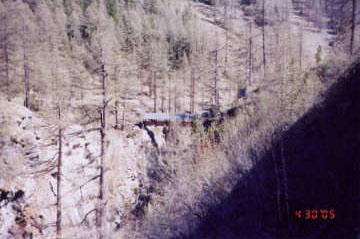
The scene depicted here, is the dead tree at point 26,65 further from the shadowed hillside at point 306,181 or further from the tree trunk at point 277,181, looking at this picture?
the tree trunk at point 277,181

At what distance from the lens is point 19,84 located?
1493 cm

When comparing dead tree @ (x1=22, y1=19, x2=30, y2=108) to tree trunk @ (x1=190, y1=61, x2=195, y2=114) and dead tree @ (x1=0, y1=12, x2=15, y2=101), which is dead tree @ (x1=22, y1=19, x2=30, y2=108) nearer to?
dead tree @ (x1=0, y1=12, x2=15, y2=101)

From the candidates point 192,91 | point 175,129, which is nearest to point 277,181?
point 175,129

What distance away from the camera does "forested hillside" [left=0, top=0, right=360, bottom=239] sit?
5.76 metres

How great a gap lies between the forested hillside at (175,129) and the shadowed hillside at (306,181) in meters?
0.02

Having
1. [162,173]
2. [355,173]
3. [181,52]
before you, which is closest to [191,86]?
[181,52]

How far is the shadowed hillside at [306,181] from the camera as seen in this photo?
4.81m

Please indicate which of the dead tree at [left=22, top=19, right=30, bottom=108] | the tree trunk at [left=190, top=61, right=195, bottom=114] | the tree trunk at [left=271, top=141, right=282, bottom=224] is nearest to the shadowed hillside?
the tree trunk at [left=271, top=141, right=282, bottom=224]

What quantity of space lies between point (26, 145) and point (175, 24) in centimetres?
1726
